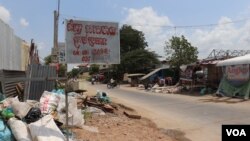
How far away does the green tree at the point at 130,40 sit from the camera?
92562mm

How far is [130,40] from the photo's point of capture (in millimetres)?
92500

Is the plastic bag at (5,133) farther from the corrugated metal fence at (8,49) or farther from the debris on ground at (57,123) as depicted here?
the corrugated metal fence at (8,49)

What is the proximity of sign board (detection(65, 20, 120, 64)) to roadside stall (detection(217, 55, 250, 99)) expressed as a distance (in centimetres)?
1859

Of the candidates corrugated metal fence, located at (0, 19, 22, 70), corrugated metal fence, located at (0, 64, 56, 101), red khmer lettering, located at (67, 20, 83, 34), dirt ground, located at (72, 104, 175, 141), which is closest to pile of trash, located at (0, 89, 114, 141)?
dirt ground, located at (72, 104, 175, 141)

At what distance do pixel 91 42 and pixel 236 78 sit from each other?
852 inches

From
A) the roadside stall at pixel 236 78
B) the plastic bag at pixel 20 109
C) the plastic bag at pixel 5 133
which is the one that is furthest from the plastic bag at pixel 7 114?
the roadside stall at pixel 236 78

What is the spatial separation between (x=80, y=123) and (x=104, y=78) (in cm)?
7238

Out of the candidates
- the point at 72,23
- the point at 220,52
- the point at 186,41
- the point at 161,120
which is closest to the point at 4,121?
the point at 72,23

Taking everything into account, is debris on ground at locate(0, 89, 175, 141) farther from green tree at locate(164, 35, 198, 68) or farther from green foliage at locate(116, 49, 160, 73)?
green foliage at locate(116, 49, 160, 73)

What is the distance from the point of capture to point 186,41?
4759 centimetres

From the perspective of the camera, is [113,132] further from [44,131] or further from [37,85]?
[37,85]

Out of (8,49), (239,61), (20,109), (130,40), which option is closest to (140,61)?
(130,40)

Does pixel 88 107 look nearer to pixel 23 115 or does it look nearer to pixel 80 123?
pixel 80 123

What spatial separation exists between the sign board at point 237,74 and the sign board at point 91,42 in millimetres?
20141
